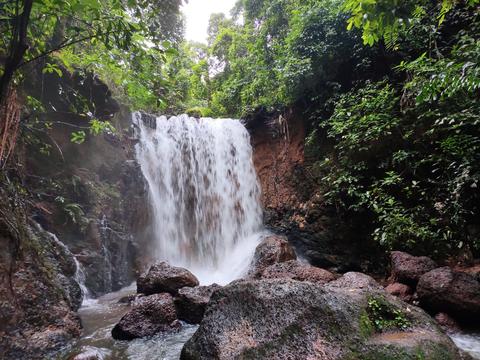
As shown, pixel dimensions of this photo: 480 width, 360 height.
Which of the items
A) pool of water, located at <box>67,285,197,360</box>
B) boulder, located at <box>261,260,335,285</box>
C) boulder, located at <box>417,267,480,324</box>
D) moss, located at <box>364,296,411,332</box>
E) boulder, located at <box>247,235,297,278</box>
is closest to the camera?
moss, located at <box>364,296,411,332</box>

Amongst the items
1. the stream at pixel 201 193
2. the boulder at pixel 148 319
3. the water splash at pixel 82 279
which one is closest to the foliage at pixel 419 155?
the stream at pixel 201 193

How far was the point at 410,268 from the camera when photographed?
5613 millimetres

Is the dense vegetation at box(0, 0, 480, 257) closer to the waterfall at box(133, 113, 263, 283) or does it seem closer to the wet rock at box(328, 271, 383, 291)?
the wet rock at box(328, 271, 383, 291)

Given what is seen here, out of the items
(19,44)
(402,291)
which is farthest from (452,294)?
(19,44)

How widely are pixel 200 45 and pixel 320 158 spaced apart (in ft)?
54.0

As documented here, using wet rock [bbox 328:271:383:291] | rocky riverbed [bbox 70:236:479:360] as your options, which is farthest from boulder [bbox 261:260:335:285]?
rocky riverbed [bbox 70:236:479:360]

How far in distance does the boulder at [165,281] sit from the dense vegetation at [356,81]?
10.1 feet

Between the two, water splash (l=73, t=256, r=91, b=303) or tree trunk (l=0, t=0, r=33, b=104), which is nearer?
tree trunk (l=0, t=0, r=33, b=104)

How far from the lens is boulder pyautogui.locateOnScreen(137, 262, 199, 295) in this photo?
6328 mm

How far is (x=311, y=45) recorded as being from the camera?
9562mm

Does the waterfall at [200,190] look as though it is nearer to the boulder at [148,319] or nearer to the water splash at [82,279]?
the water splash at [82,279]

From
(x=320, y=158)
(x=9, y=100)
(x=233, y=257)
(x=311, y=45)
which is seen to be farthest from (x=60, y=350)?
(x=311, y=45)

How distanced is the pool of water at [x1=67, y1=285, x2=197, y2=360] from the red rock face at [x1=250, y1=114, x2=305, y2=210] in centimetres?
639

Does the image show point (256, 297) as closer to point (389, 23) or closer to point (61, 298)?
point (389, 23)
